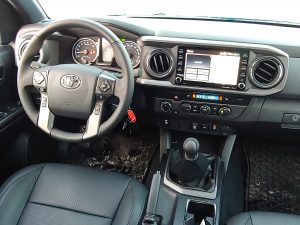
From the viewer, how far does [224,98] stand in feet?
6.11

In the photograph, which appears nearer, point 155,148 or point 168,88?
point 168,88

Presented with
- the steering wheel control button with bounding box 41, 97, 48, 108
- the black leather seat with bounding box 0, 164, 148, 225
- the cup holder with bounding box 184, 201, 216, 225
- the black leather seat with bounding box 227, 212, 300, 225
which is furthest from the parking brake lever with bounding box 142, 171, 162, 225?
the steering wheel control button with bounding box 41, 97, 48, 108

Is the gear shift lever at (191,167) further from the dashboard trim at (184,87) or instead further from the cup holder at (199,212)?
the dashboard trim at (184,87)

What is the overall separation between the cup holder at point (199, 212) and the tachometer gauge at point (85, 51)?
2.53 feet

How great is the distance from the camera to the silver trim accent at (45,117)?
1.60 meters

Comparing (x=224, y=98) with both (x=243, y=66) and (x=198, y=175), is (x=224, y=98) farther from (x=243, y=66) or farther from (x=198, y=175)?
(x=198, y=175)

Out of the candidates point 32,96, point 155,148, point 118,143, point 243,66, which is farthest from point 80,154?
point 243,66

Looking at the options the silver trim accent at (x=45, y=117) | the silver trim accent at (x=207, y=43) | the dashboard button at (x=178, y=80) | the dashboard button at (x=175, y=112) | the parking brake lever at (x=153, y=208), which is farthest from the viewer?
the dashboard button at (x=175, y=112)

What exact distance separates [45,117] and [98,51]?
45cm

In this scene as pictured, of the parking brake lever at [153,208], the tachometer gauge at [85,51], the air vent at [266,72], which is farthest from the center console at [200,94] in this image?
the tachometer gauge at [85,51]

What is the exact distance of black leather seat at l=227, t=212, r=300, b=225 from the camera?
1.51m

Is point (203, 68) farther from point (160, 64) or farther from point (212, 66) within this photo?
point (160, 64)

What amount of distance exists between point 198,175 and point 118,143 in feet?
2.88

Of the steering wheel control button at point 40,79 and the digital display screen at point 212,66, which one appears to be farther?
the digital display screen at point 212,66
